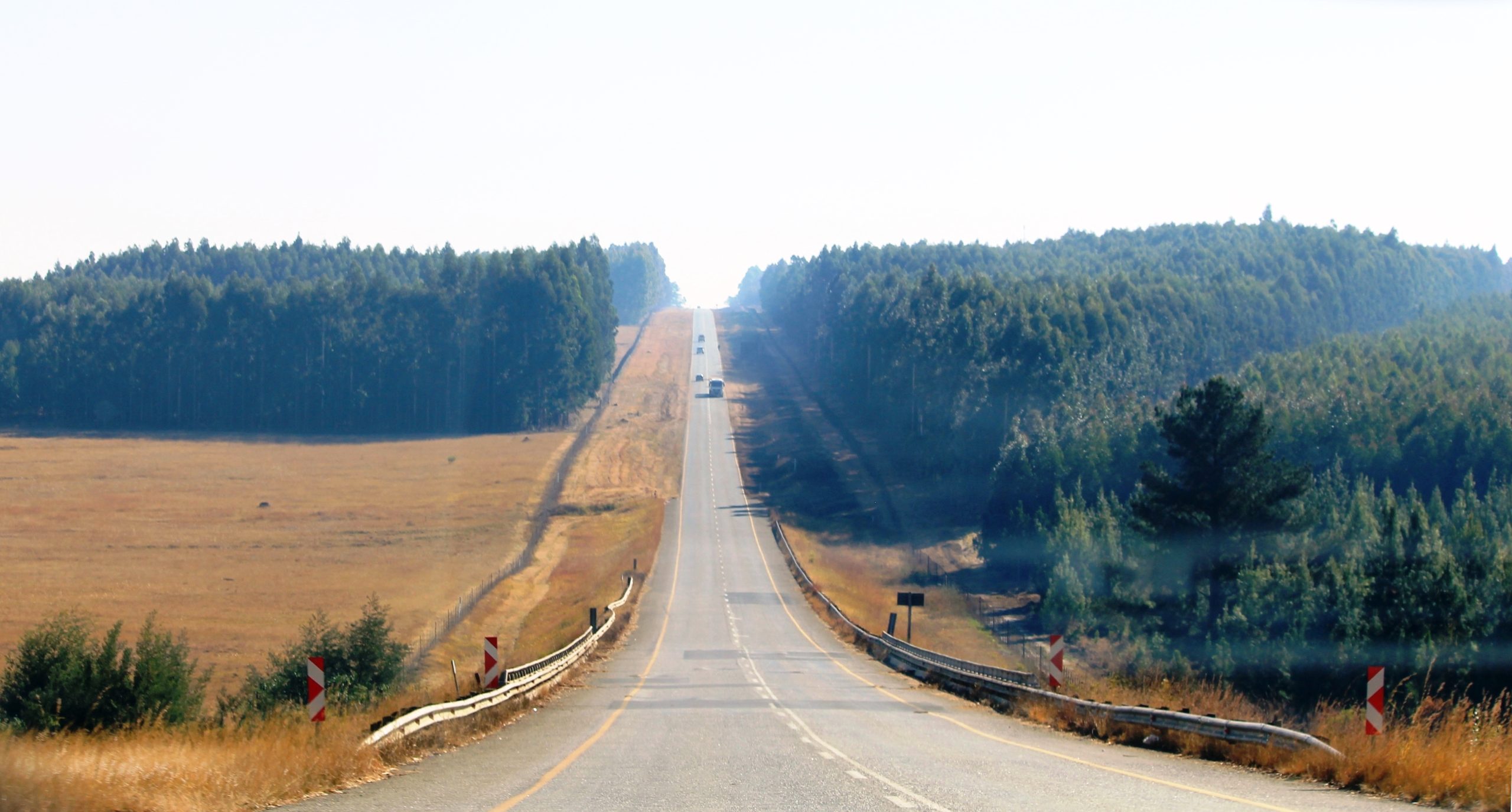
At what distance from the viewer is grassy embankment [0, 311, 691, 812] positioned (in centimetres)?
1090

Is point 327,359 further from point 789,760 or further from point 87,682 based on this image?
point 789,760

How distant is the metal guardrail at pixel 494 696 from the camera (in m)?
15.2

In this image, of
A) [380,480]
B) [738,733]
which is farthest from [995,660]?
[380,480]

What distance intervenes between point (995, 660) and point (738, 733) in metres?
37.7

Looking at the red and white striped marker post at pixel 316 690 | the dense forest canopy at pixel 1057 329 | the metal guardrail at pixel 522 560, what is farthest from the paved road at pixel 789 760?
the dense forest canopy at pixel 1057 329

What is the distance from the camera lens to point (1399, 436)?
8350cm

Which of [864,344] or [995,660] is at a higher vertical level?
[864,344]

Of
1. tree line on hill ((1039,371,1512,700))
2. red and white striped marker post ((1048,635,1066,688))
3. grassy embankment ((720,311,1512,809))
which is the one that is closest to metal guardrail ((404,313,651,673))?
grassy embankment ((720,311,1512,809))

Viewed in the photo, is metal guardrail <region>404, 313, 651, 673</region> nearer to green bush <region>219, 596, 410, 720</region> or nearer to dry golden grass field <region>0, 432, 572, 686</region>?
dry golden grass field <region>0, 432, 572, 686</region>

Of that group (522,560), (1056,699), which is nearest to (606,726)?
(1056,699)

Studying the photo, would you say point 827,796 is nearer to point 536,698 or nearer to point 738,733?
point 738,733

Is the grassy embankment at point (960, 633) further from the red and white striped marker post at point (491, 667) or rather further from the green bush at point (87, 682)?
the green bush at point (87, 682)

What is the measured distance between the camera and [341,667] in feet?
102

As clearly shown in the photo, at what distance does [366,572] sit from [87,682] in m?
40.6
